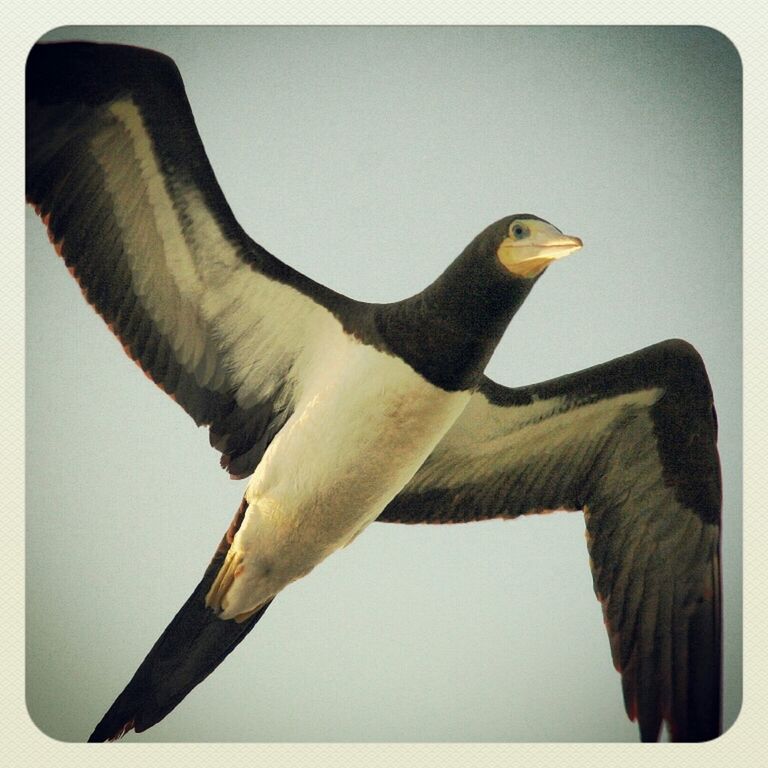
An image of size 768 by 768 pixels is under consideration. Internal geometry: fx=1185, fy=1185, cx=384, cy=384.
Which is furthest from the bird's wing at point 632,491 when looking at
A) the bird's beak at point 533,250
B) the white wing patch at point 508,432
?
the bird's beak at point 533,250

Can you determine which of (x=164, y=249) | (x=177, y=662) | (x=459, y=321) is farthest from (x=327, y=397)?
(x=177, y=662)

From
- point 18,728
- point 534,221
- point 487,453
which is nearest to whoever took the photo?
point 534,221

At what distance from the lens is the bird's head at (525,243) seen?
5.98 ft

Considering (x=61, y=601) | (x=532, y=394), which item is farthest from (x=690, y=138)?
(x=61, y=601)

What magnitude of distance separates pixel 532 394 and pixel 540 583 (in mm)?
333

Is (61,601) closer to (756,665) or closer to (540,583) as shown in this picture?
(540,583)

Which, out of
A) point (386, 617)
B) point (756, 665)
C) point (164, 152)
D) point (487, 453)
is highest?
point (164, 152)

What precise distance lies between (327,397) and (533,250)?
1.37 ft

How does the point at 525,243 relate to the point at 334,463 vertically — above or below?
above

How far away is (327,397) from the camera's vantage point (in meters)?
1.97

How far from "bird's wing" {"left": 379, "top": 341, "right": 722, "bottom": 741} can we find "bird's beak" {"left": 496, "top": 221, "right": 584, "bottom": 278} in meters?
0.29

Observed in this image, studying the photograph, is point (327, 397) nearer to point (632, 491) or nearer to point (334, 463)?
point (334, 463)

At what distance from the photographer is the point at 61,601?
6.48 feet

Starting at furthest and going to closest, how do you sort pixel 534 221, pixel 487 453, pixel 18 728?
pixel 487 453 → pixel 18 728 → pixel 534 221
